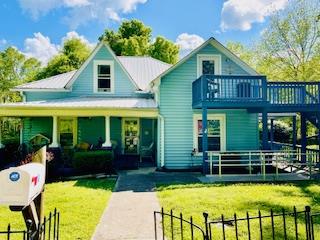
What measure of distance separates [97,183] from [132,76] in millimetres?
9087

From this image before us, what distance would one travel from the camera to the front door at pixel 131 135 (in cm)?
1683

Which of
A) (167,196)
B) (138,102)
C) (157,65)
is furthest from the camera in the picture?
(157,65)

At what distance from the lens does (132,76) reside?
18547 millimetres

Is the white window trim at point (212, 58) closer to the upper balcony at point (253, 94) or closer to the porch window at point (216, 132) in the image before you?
the upper balcony at point (253, 94)

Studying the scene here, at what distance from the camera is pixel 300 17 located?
26.8 metres

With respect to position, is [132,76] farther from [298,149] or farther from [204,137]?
[298,149]

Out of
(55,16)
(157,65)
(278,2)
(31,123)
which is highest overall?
(278,2)

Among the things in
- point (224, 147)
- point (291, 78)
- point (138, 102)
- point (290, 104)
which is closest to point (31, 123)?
point (138, 102)

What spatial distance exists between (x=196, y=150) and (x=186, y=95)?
2679mm

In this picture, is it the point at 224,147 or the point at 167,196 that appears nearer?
the point at 167,196

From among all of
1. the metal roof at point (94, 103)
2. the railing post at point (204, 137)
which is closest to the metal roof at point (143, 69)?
the metal roof at point (94, 103)

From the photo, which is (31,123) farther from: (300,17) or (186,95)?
(300,17)

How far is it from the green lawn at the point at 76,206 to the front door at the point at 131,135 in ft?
17.4

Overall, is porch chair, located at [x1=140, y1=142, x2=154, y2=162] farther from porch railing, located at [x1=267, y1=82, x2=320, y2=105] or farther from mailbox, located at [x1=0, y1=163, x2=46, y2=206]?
mailbox, located at [x1=0, y1=163, x2=46, y2=206]
